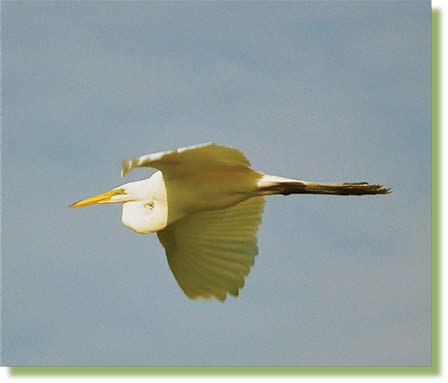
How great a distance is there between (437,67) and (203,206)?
167 centimetres

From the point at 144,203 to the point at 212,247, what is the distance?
2.17 ft

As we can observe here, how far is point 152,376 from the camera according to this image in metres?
5.23

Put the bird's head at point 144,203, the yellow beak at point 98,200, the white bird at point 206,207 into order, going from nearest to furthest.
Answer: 1. the white bird at point 206,207
2. the bird's head at point 144,203
3. the yellow beak at point 98,200

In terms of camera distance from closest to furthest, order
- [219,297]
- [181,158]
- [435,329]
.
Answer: [181,158]
[435,329]
[219,297]

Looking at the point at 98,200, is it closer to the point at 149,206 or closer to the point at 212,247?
the point at 149,206

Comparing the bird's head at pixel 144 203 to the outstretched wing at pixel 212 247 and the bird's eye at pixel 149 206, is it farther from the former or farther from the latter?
the outstretched wing at pixel 212 247

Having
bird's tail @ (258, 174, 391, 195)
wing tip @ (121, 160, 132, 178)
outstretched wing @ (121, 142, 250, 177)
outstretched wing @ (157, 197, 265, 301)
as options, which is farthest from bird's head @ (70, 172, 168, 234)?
wing tip @ (121, 160, 132, 178)

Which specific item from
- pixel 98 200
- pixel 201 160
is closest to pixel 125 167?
pixel 201 160

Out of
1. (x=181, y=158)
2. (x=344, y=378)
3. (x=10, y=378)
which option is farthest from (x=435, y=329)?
(x=10, y=378)

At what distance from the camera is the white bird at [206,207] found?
532 centimetres

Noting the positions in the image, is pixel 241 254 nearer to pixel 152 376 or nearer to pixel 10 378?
pixel 152 376

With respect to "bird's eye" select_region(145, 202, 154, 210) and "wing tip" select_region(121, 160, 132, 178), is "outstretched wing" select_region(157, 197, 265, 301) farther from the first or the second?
"wing tip" select_region(121, 160, 132, 178)

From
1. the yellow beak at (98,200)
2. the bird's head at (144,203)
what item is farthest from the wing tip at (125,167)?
the yellow beak at (98,200)

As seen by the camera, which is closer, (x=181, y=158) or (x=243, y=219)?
(x=181, y=158)
